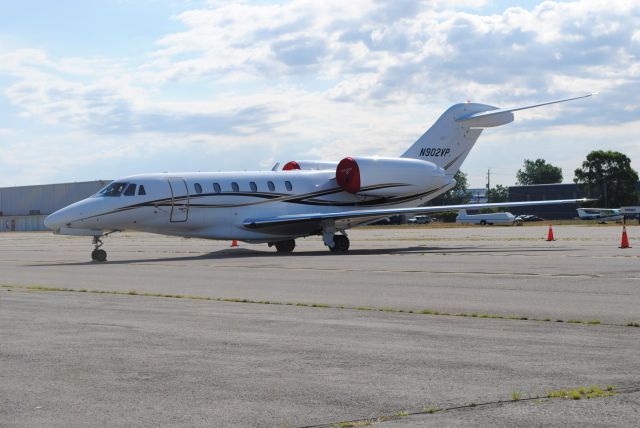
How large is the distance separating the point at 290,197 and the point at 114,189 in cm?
713

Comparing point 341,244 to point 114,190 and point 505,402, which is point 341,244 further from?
point 505,402

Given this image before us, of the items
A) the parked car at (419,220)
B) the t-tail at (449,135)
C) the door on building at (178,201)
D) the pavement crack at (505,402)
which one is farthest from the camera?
the parked car at (419,220)

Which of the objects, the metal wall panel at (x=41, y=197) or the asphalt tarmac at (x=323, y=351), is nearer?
the asphalt tarmac at (x=323, y=351)

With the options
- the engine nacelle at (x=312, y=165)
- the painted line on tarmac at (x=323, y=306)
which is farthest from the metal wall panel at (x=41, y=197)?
the painted line on tarmac at (x=323, y=306)

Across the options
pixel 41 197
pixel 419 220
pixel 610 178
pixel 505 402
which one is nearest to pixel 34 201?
pixel 41 197

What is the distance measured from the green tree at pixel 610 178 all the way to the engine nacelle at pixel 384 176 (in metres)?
103

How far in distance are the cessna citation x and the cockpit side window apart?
0.11ft

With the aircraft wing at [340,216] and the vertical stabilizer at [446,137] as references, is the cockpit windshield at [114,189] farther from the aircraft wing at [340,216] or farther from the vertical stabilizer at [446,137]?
the vertical stabilizer at [446,137]

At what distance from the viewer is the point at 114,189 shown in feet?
103

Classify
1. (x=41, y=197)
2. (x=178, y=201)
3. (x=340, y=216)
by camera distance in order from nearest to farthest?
(x=178, y=201) → (x=340, y=216) → (x=41, y=197)

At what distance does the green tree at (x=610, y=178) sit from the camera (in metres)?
135

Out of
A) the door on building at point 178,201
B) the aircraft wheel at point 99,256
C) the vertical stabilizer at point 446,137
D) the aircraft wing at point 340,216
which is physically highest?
the vertical stabilizer at point 446,137

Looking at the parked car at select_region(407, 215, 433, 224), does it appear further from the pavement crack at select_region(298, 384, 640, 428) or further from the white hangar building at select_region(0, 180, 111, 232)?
the pavement crack at select_region(298, 384, 640, 428)

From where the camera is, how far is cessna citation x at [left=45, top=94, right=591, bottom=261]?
31.2 m
